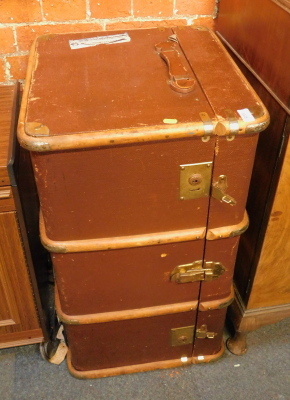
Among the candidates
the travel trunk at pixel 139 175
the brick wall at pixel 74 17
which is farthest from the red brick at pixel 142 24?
the travel trunk at pixel 139 175

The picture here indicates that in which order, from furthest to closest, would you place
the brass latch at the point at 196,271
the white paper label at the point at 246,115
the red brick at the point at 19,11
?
the red brick at the point at 19,11 → the brass latch at the point at 196,271 → the white paper label at the point at 246,115

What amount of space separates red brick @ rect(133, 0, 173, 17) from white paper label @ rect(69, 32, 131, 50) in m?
0.16

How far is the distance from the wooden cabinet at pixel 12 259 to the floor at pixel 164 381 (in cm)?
12

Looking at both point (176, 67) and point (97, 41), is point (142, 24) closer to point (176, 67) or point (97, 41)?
point (97, 41)

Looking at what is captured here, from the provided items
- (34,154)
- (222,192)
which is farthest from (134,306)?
(34,154)

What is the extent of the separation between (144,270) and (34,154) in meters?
0.46

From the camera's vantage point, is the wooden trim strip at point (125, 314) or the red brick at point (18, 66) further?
the red brick at point (18, 66)

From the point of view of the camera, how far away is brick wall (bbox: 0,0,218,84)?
4.45 feet

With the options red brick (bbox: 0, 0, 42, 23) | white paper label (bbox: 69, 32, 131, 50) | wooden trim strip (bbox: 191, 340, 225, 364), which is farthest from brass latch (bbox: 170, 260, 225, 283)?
red brick (bbox: 0, 0, 42, 23)

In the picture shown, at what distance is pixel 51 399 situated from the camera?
4.65 ft

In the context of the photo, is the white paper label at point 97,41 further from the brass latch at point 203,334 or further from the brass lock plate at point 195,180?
the brass latch at point 203,334

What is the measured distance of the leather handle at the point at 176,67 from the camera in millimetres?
1041

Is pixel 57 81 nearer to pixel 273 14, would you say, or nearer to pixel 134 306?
pixel 273 14

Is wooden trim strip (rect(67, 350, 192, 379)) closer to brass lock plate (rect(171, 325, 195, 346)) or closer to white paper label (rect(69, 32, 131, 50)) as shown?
brass lock plate (rect(171, 325, 195, 346))
